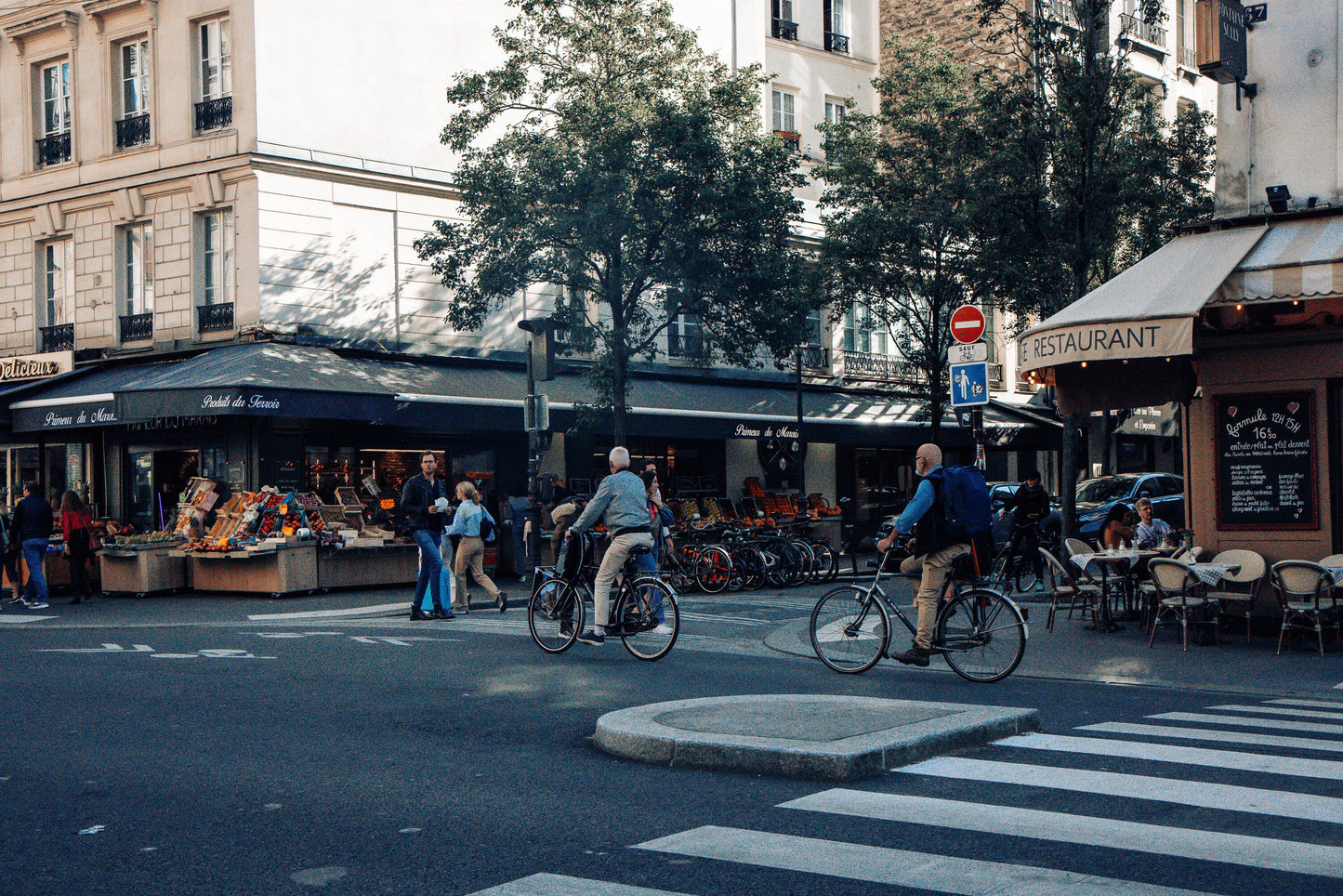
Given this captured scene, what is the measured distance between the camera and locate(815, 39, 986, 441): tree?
24.9 meters

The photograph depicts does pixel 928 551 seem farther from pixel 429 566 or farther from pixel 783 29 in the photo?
pixel 783 29

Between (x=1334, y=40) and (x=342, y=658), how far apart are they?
1055cm

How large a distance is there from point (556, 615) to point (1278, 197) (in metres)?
7.59

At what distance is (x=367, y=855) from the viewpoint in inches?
191

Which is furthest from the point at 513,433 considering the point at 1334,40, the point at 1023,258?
the point at 1334,40

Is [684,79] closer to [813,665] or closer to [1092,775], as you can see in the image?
[813,665]

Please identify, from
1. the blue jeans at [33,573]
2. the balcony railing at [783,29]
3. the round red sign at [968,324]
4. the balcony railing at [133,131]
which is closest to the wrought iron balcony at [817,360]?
the balcony railing at [783,29]

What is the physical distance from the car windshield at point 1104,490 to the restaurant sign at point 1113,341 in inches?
573

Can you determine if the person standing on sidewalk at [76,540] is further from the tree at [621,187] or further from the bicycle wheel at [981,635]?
the bicycle wheel at [981,635]

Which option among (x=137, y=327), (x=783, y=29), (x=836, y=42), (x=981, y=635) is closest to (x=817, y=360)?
(x=783, y=29)

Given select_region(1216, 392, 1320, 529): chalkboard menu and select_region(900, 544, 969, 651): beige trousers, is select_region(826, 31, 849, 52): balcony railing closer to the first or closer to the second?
select_region(1216, 392, 1320, 529): chalkboard menu

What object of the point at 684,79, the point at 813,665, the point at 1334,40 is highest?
the point at 684,79

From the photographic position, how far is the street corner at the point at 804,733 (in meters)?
6.19

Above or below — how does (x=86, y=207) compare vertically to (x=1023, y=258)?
above
